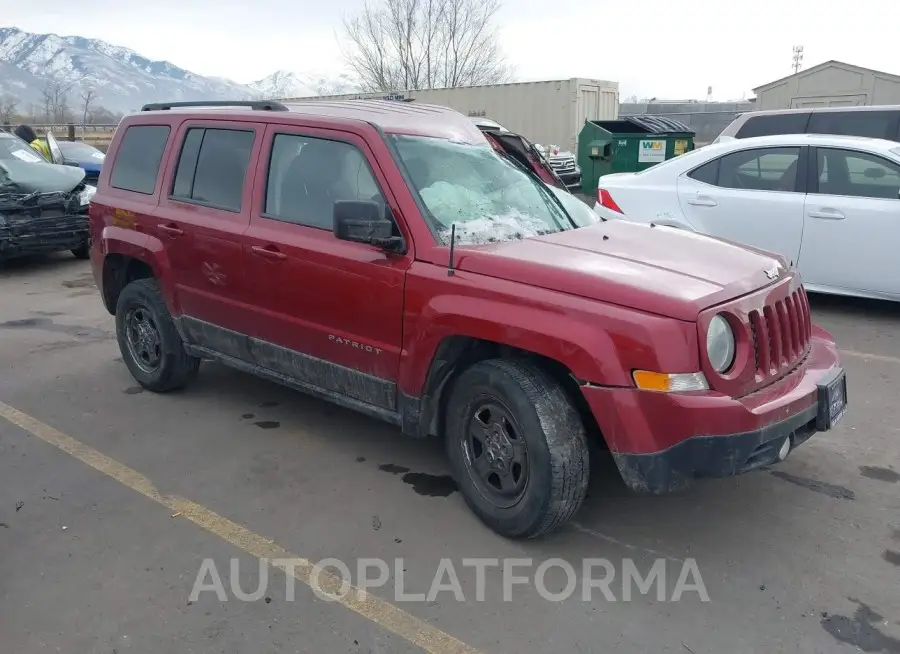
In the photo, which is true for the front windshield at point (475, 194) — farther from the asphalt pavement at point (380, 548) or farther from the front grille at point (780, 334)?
the asphalt pavement at point (380, 548)

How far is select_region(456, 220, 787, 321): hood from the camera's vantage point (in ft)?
9.92

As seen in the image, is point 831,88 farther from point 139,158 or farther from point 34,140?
point 139,158

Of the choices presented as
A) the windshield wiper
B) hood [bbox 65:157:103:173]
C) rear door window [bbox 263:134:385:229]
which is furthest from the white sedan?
hood [bbox 65:157:103:173]

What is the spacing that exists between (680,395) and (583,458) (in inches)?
20.6

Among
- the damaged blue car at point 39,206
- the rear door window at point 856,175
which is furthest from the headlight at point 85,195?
the rear door window at point 856,175

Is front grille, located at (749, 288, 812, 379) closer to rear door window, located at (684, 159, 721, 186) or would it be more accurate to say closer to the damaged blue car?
rear door window, located at (684, 159, 721, 186)

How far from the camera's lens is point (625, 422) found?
298 centimetres

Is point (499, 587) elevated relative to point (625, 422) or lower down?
lower down

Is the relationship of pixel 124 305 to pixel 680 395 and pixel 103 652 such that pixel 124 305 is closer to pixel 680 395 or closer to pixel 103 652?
pixel 103 652

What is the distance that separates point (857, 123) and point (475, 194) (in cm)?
726

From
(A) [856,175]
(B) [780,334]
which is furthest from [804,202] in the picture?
(B) [780,334]

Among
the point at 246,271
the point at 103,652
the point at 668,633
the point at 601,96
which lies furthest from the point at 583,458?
the point at 601,96

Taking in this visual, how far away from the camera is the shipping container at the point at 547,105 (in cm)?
2131

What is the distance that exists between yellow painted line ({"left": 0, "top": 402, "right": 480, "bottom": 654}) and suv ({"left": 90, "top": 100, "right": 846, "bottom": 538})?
680 millimetres
